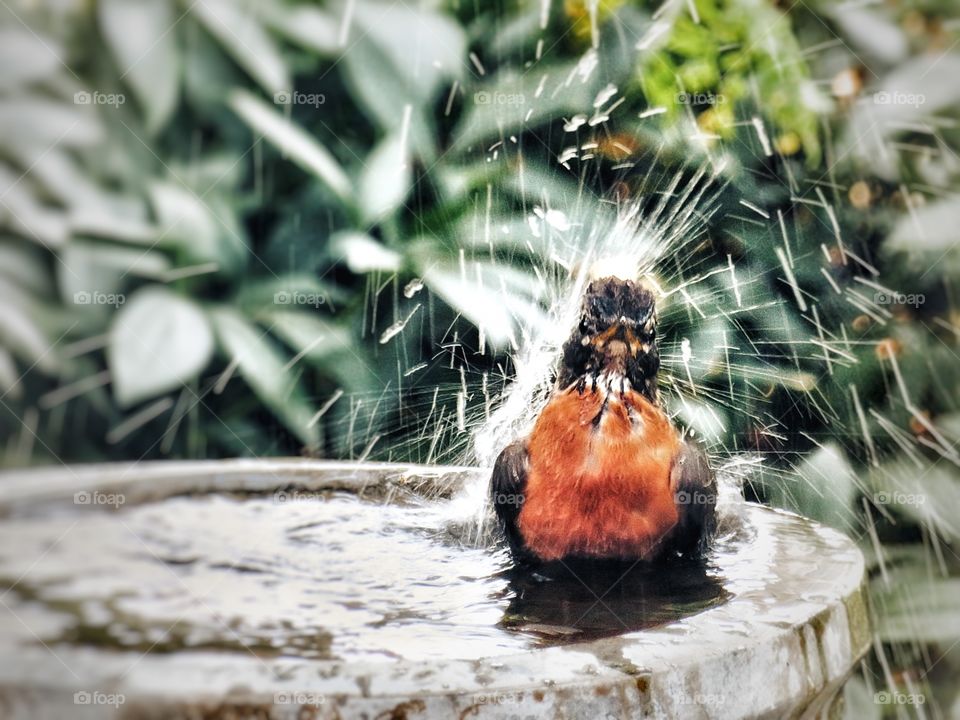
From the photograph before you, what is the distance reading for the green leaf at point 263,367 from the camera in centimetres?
196

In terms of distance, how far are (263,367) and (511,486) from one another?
33.5 inches

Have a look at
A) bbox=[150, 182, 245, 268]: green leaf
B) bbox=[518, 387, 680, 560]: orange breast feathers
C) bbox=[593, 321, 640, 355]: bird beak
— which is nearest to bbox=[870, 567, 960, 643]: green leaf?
bbox=[518, 387, 680, 560]: orange breast feathers

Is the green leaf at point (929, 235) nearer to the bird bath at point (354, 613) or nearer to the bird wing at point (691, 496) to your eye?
the bird bath at point (354, 613)

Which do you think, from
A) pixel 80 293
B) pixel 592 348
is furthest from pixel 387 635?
pixel 80 293

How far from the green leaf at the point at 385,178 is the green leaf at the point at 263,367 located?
0.40m

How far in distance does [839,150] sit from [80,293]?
1.80m

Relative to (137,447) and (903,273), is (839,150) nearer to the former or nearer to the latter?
(903,273)

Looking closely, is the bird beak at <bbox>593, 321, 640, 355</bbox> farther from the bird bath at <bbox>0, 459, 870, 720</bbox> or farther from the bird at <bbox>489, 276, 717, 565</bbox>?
the bird bath at <bbox>0, 459, 870, 720</bbox>

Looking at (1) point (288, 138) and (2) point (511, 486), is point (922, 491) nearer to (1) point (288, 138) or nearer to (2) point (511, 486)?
(2) point (511, 486)

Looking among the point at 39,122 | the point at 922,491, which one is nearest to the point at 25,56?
the point at 39,122

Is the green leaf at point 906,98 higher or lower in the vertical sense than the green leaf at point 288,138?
lower

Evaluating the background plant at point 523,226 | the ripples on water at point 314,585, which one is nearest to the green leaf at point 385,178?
the background plant at point 523,226

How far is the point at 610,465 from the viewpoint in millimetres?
1307

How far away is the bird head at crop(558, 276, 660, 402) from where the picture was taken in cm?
131
